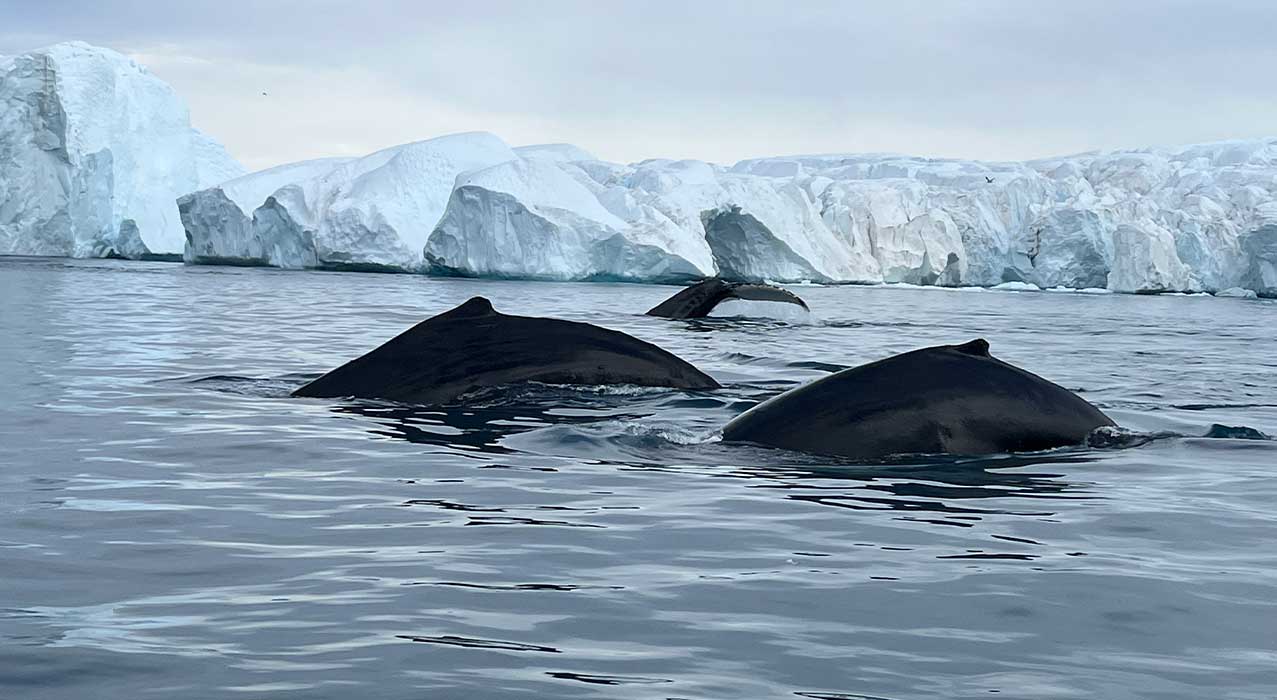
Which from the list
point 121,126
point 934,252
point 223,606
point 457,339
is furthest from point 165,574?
point 121,126

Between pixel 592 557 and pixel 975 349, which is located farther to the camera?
pixel 975 349

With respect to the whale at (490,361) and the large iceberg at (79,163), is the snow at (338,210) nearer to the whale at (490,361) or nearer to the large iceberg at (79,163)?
the large iceberg at (79,163)

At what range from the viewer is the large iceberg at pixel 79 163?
66.1 m

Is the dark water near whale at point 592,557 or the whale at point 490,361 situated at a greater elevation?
the whale at point 490,361

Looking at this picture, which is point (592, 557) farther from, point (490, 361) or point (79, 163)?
point (79, 163)

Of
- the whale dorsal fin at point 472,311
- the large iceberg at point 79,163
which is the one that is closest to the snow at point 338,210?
the large iceberg at point 79,163

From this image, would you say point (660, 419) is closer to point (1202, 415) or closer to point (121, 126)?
point (1202, 415)

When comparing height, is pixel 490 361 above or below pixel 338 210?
below

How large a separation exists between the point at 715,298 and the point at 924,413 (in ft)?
59.7

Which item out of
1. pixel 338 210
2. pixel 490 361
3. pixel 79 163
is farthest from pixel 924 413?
pixel 79 163

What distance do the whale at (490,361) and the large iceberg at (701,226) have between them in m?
40.8

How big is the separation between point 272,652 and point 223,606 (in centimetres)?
49

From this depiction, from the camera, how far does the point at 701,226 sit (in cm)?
5525

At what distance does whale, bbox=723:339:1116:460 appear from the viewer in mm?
6559
